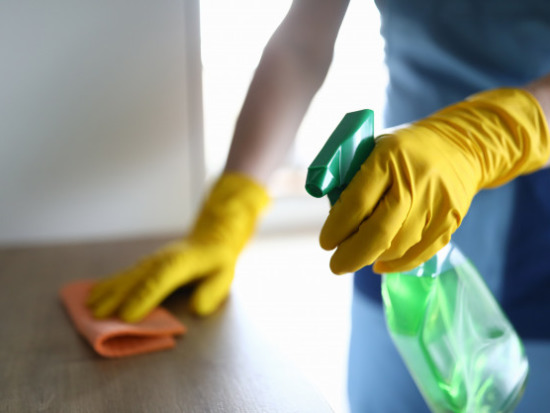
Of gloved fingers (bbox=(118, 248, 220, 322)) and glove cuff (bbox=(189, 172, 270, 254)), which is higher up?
glove cuff (bbox=(189, 172, 270, 254))

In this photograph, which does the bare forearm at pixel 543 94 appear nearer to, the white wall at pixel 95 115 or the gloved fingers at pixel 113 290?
the gloved fingers at pixel 113 290

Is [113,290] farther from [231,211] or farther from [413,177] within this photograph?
[413,177]

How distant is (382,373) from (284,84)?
1.72ft

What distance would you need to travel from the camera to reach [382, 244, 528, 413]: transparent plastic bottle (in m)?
0.68

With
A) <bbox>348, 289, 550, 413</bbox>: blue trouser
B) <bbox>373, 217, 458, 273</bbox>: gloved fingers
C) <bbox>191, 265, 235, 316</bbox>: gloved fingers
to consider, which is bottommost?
<bbox>348, 289, 550, 413</bbox>: blue trouser

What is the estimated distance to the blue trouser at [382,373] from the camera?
86 cm

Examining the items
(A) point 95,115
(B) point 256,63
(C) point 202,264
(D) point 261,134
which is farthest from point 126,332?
(B) point 256,63

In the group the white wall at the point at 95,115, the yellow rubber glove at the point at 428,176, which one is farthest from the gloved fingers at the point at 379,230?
the white wall at the point at 95,115

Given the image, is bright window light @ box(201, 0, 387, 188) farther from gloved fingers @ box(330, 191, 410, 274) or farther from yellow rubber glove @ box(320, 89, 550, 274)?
gloved fingers @ box(330, 191, 410, 274)

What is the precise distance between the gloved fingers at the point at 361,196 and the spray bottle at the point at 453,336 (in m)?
0.14

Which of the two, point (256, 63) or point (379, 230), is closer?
point (379, 230)

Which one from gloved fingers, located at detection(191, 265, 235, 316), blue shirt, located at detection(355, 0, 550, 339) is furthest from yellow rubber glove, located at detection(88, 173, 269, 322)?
blue shirt, located at detection(355, 0, 550, 339)

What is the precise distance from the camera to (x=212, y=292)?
880 mm

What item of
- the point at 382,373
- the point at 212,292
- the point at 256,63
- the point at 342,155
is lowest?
the point at 382,373
